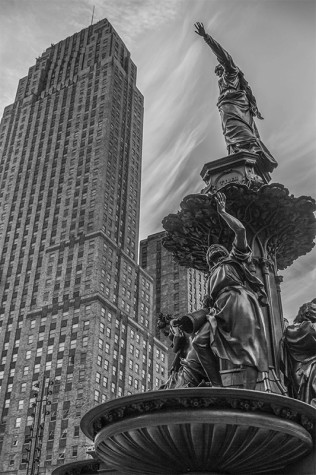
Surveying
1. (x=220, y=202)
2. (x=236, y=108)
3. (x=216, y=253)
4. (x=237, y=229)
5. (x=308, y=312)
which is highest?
(x=236, y=108)

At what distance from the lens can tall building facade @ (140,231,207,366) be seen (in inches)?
4909

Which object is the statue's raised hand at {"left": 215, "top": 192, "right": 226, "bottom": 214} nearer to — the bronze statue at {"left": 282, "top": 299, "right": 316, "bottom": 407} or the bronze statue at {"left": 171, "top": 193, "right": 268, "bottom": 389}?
the bronze statue at {"left": 171, "top": 193, "right": 268, "bottom": 389}

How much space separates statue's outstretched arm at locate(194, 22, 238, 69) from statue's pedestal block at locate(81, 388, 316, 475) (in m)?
12.6

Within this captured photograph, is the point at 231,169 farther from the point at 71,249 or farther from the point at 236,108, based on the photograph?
the point at 71,249

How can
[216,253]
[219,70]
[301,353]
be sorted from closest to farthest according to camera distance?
[301,353] → [216,253] → [219,70]

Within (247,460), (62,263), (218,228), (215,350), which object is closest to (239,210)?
(218,228)

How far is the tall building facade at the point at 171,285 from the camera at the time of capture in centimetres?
12469

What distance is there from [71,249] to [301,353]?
315 ft

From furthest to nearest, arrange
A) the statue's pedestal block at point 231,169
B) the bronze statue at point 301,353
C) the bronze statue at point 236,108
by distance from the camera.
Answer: the bronze statue at point 236,108 → the statue's pedestal block at point 231,169 → the bronze statue at point 301,353

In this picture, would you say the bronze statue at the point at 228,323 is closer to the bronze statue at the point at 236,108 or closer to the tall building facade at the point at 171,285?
the bronze statue at the point at 236,108

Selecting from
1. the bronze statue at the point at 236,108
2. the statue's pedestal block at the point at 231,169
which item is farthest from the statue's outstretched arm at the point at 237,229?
the bronze statue at the point at 236,108

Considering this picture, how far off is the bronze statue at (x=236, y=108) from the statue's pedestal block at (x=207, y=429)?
934 cm

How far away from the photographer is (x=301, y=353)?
1254cm

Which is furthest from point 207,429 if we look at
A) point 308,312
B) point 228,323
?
point 308,312
